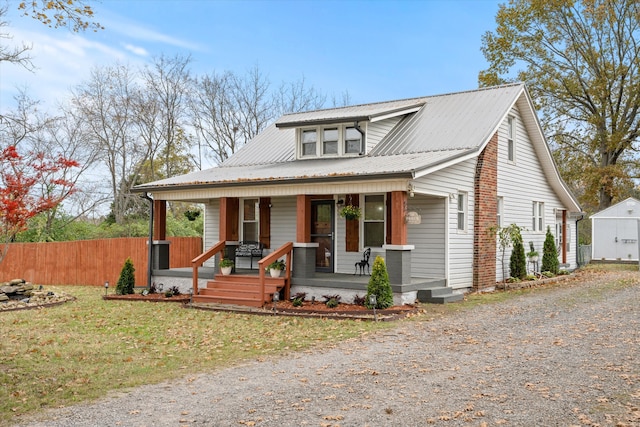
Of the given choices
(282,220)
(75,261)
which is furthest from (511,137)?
(75,261)

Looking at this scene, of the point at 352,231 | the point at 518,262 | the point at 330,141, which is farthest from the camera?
the point at 518,262

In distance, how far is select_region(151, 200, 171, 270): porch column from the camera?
1695 cm

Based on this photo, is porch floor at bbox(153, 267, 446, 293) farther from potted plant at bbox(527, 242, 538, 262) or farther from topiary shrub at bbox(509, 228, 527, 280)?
potted plant at bbox(527, 242, 538, 262)

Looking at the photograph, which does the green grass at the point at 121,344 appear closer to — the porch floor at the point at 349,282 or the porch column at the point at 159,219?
the porch floor at the point at 349,282

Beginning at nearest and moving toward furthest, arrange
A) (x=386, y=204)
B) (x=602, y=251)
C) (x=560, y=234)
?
(x=386, y=204)
(x=560, y=234)
(x=602, y=251)

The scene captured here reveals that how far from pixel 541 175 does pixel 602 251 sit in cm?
1247

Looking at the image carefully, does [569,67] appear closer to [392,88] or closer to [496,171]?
[392,88]

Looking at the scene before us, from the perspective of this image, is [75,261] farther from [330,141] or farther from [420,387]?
[420,387]

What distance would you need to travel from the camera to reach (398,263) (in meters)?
12.7

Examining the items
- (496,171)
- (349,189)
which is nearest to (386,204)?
(349,189)

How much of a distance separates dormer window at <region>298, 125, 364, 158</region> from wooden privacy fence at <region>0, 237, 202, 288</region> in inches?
303

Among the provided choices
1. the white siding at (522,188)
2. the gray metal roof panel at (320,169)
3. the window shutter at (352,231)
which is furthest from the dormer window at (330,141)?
the white siding at (522,188)

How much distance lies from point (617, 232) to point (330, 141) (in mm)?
20238

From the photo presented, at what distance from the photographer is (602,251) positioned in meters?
30.4
